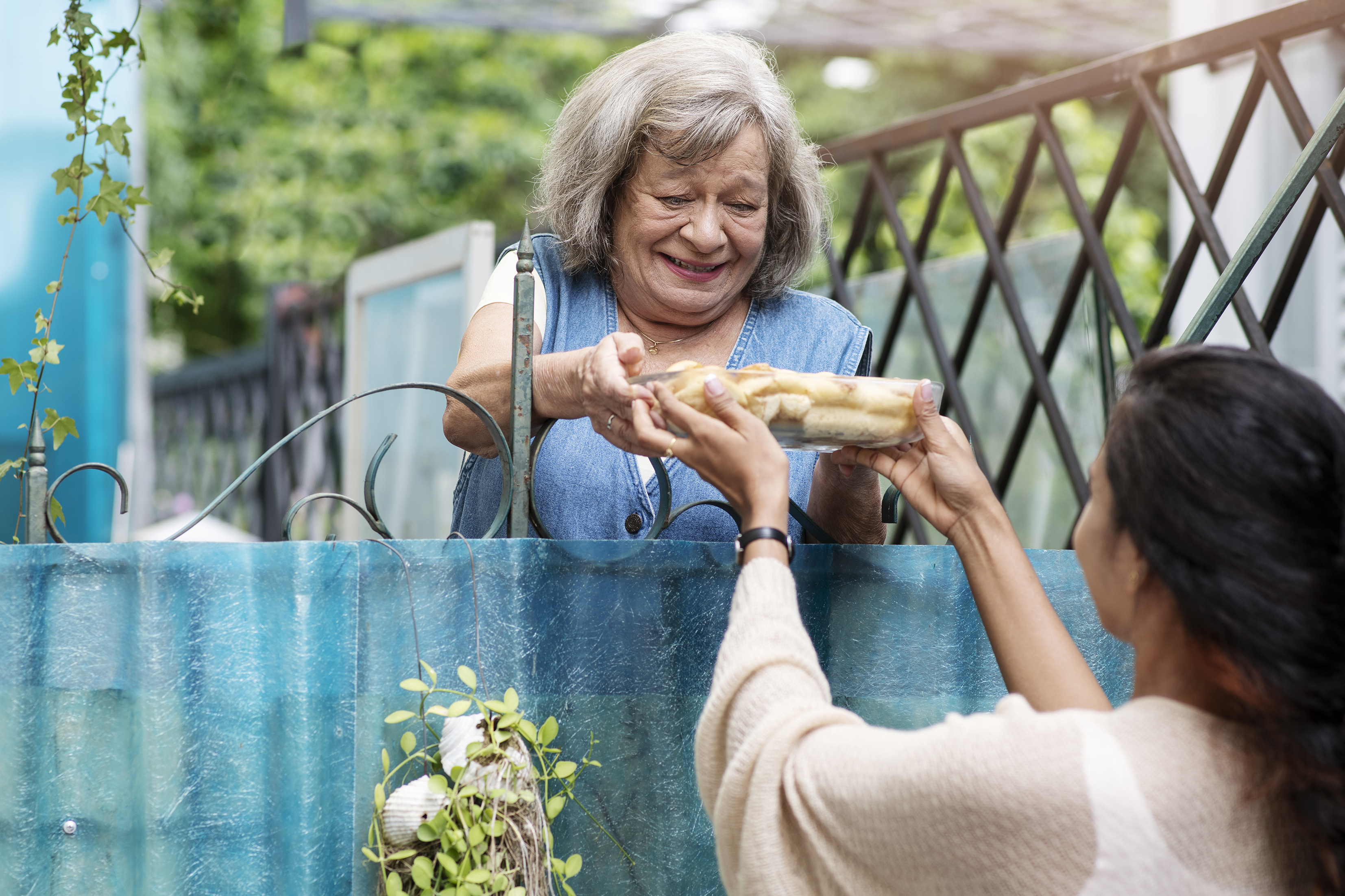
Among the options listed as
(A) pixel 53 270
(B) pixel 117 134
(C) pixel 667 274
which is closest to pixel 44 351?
(B) pixel 117 134

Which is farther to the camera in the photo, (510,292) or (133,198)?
(510,292)

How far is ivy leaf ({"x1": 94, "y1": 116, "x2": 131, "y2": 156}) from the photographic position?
1.50 metres

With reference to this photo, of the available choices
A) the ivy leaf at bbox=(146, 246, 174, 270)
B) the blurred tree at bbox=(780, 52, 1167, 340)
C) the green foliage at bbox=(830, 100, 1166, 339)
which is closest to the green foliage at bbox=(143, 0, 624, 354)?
the blurred tree at bbox=(780, 52, 1167, 340)

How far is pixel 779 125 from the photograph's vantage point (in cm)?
171

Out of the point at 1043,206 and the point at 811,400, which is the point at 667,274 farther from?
the point at 1043,206

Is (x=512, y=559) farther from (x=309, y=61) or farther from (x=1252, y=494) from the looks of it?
(x=309, y=61)

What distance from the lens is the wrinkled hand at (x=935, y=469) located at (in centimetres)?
142

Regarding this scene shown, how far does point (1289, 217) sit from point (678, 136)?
3076 mm

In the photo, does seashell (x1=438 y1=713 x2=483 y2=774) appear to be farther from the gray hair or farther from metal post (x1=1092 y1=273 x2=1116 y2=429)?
metal post (x1=1092 y1=273 x2=1116 y2=429)

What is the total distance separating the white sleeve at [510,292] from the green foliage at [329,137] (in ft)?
27.1

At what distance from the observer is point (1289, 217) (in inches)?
157

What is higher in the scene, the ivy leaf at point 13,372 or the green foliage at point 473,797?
the ivy leaf at point 13,372

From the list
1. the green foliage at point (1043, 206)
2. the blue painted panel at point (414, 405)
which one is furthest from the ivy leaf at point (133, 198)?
the green foliage at point (1043, 206)

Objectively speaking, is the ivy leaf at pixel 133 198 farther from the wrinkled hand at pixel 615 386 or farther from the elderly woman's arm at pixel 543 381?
the wrinkled hand at pixel 615 386
